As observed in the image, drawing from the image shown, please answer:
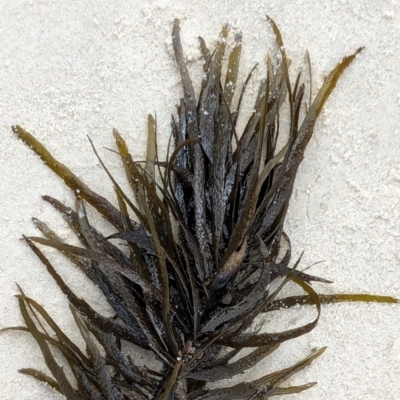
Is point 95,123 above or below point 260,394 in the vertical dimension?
above

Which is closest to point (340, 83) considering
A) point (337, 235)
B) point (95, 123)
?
point (337, 235)

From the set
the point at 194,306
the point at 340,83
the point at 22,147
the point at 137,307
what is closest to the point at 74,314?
the point at 137,307

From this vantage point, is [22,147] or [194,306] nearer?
[194,306]

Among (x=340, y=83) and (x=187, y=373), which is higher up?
(x=340, y=83)

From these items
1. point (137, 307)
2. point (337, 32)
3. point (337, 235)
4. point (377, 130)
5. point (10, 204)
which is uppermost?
point (337, 32)

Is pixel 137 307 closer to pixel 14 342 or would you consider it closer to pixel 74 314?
pixel 74 314

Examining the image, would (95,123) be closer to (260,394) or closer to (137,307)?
(137,307)
